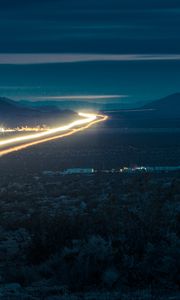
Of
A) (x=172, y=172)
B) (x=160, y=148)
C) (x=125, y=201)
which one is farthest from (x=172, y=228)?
(x=160, y=148)

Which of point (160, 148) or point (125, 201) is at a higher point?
point (160, 148)

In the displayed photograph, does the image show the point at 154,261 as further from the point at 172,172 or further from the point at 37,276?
the point at 172,172

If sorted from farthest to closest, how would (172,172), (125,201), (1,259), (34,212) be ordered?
(172,172) < (125,201) < (34,212) < (1,259)

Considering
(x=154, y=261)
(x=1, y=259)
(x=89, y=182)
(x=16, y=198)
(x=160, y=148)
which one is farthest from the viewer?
(x=160, y=148)

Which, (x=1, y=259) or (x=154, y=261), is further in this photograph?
(x=1, y=259)

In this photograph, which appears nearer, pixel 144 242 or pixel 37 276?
pixel 37 276

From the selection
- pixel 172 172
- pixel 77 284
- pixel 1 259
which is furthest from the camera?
pixel 172 172

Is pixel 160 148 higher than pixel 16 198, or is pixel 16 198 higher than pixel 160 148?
pixel 160 148

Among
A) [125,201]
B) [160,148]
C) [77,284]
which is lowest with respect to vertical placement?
[77,284]

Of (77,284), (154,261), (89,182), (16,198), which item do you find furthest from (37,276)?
(89,182)

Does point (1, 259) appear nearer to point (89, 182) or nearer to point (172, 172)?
point (89, 182)
